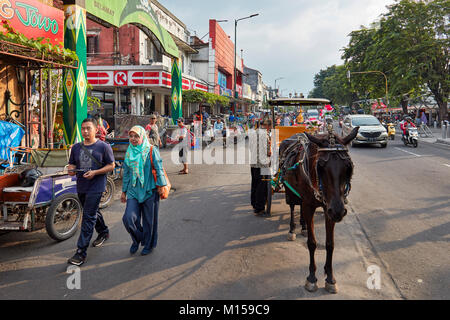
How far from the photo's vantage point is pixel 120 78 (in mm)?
23062

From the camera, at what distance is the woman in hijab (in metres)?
4.66

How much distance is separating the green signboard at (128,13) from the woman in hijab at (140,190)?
7.60m

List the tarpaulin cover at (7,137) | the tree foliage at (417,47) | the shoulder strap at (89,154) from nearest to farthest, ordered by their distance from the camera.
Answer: the shoulder strap at (89,154), the tarpaulin cover at (7,137), the tree foliage at (417,47)

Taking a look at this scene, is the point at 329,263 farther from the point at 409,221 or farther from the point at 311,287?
the point at 409,221

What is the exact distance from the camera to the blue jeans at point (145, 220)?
4688 mm

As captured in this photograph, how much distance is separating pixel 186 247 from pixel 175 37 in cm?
2668

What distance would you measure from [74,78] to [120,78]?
13.8 metres

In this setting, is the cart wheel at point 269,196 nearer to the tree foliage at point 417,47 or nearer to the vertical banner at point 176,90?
the vertical banner at point 176,90

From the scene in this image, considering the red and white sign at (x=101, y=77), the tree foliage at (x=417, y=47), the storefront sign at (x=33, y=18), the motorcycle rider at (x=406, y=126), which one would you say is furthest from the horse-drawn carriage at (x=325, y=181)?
Result: the tree foliage at (x=417, y=47)

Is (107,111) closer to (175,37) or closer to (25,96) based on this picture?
(175,37)

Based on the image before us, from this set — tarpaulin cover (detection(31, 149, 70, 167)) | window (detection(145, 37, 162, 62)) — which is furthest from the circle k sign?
tarpaulin cover (detection(31, 149, 70, 167))

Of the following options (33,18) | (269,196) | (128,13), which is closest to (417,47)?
(128,13)

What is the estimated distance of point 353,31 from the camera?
156 feet

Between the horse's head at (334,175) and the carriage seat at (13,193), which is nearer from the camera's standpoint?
the horse's head at (334,175)
